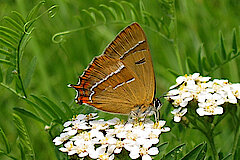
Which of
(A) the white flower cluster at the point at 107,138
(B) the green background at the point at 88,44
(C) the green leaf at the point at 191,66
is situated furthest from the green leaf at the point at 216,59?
(B) the green background at the point at 88,44

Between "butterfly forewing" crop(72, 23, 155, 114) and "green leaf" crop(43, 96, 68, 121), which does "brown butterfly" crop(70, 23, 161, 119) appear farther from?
"green leaf" crop(43, 96, 68, 121)

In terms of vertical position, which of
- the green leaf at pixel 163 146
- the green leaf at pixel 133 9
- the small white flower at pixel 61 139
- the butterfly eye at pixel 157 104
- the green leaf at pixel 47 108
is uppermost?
the green leaf at pixel 133 9

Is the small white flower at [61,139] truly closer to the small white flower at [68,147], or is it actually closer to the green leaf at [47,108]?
the small white flower at [68,147]

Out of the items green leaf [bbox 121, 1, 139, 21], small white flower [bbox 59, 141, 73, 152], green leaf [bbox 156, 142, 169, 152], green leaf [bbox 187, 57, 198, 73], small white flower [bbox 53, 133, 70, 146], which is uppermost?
green leaf [bbox 121, 1, 139, 21]

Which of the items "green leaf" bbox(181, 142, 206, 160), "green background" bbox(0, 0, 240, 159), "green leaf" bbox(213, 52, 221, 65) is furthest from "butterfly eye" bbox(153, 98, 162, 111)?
"green background" bbox(0, 0, 240, 159)

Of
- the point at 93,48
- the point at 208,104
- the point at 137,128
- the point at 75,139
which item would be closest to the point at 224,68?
the point at 93,48

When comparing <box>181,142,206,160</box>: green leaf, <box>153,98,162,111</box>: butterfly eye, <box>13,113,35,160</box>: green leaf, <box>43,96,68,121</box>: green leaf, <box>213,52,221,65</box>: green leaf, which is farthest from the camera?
<box>213,52,221,65</box>: green leaf

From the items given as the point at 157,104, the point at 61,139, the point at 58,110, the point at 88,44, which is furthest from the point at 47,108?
the point at 88,44

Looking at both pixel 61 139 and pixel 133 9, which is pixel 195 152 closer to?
pixel 61 139
